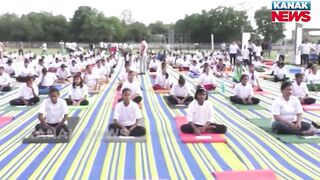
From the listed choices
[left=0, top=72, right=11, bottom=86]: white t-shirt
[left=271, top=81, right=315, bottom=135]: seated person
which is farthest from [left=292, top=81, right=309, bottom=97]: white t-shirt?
[left=0, top=72, right=11, bottom=86]: white t-shirt

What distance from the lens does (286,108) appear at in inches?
294

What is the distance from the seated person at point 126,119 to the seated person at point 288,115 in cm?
224

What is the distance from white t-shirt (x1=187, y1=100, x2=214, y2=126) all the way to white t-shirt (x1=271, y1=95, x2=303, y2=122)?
1062 mm

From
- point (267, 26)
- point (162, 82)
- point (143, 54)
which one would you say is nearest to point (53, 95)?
point (162, 82)

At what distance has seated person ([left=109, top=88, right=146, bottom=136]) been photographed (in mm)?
7241

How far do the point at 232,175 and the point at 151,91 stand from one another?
344 inches

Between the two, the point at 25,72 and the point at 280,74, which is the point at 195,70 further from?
the point at 25,72

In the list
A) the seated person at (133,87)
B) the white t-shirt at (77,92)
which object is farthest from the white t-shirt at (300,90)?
the white t-shirt at (77,92)

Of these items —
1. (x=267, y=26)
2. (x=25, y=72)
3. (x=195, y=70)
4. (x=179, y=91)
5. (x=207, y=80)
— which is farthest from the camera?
(x=267, y=26)

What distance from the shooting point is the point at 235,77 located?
15.6m

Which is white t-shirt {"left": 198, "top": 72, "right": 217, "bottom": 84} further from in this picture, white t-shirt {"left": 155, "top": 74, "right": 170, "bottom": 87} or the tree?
the tree

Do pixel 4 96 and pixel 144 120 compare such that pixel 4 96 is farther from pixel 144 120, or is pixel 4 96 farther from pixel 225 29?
pixel 225 29

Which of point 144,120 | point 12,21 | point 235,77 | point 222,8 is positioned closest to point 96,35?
point 12,21

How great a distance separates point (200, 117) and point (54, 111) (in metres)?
2.40
